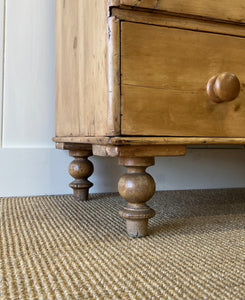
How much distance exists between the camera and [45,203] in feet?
3.21

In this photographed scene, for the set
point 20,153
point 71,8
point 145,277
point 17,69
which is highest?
point 71,8

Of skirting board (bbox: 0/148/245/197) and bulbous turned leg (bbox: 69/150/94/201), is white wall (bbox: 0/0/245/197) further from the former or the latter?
bulbous turned leg (bbox: 69/150/94/201)

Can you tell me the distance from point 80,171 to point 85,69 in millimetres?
340

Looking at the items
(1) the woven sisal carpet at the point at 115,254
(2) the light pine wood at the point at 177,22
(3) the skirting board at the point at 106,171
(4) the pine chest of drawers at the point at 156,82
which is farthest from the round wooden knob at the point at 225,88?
(3) the skirting board at the point at 106,171

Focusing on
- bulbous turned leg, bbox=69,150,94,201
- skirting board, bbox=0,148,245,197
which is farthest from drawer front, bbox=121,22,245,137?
skirting board, bbox=0,148,245,197

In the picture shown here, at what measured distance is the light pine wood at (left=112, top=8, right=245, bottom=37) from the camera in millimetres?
619

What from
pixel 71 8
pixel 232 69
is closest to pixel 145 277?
pixel 232 69

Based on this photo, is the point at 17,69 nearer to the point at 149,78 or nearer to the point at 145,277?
the point at 149,78

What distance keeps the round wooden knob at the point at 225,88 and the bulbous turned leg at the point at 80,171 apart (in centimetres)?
46

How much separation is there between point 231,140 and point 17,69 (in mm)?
723

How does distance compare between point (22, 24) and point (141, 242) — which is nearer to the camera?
point (141, 242)

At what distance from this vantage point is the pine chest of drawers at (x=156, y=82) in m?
0.62

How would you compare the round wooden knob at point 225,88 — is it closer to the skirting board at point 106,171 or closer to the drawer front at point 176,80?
the drawer front at point 176,80

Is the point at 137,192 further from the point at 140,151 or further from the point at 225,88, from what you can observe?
the point at 225,88
